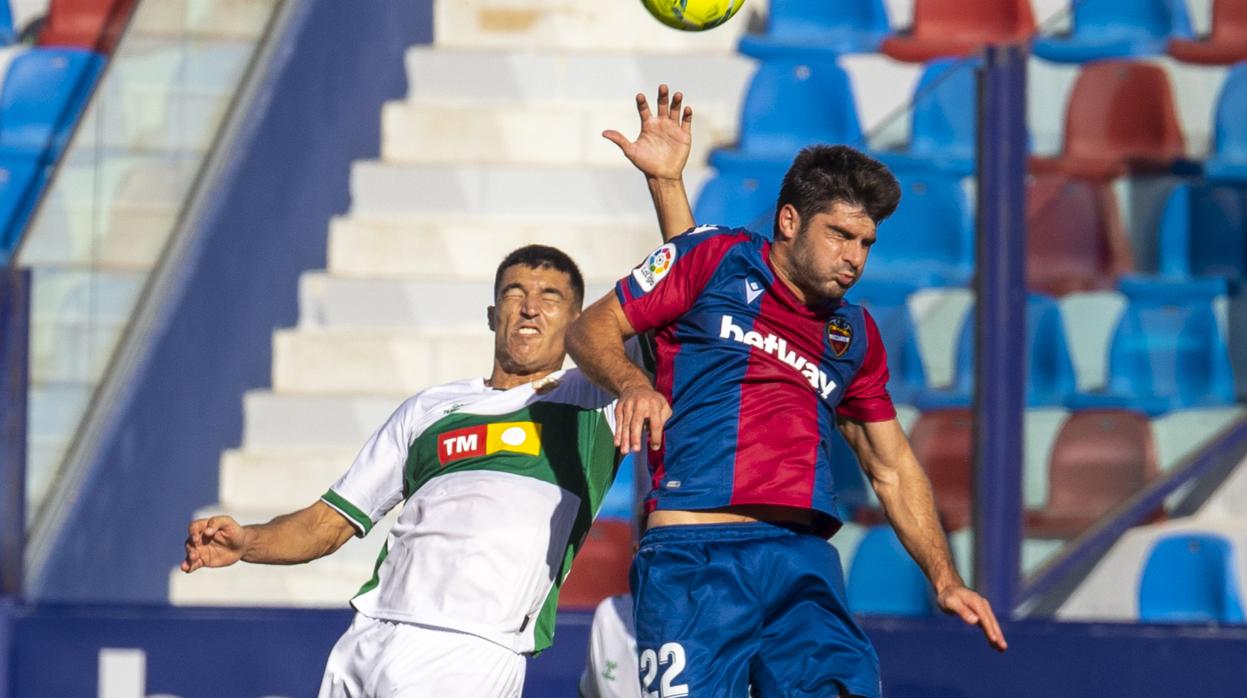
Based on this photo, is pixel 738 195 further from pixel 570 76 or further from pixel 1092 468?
pixel 1092 468

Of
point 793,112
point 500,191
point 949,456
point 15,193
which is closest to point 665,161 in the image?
point 949,456

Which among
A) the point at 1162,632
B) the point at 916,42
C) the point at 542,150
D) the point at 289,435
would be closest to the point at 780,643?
the point at 1162,632

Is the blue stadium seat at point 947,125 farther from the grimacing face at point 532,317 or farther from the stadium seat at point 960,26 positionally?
the stadium seat at point 960,26

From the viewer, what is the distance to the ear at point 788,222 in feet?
12.3

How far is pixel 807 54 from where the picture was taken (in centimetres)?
852

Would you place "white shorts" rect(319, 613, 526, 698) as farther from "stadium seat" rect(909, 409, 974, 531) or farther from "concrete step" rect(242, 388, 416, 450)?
"concrete step" rect(242, 388, 416, 450)

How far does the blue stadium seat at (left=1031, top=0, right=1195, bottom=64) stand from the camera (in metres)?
5.72

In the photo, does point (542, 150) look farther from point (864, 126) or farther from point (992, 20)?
point (992, 20)

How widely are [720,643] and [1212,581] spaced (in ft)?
9.41

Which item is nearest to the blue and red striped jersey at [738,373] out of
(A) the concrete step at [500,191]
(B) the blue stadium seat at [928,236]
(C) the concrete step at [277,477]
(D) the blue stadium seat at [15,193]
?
(B) the blue stadium seat at [928,236]

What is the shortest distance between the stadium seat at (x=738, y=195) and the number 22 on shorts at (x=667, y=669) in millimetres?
2845

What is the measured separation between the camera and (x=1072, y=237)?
18.6 ft

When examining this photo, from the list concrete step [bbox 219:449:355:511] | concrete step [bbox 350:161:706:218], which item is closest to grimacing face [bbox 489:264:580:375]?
concrete step [bbox 219:449:355:511]

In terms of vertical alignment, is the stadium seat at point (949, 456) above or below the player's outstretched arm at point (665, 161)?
below
